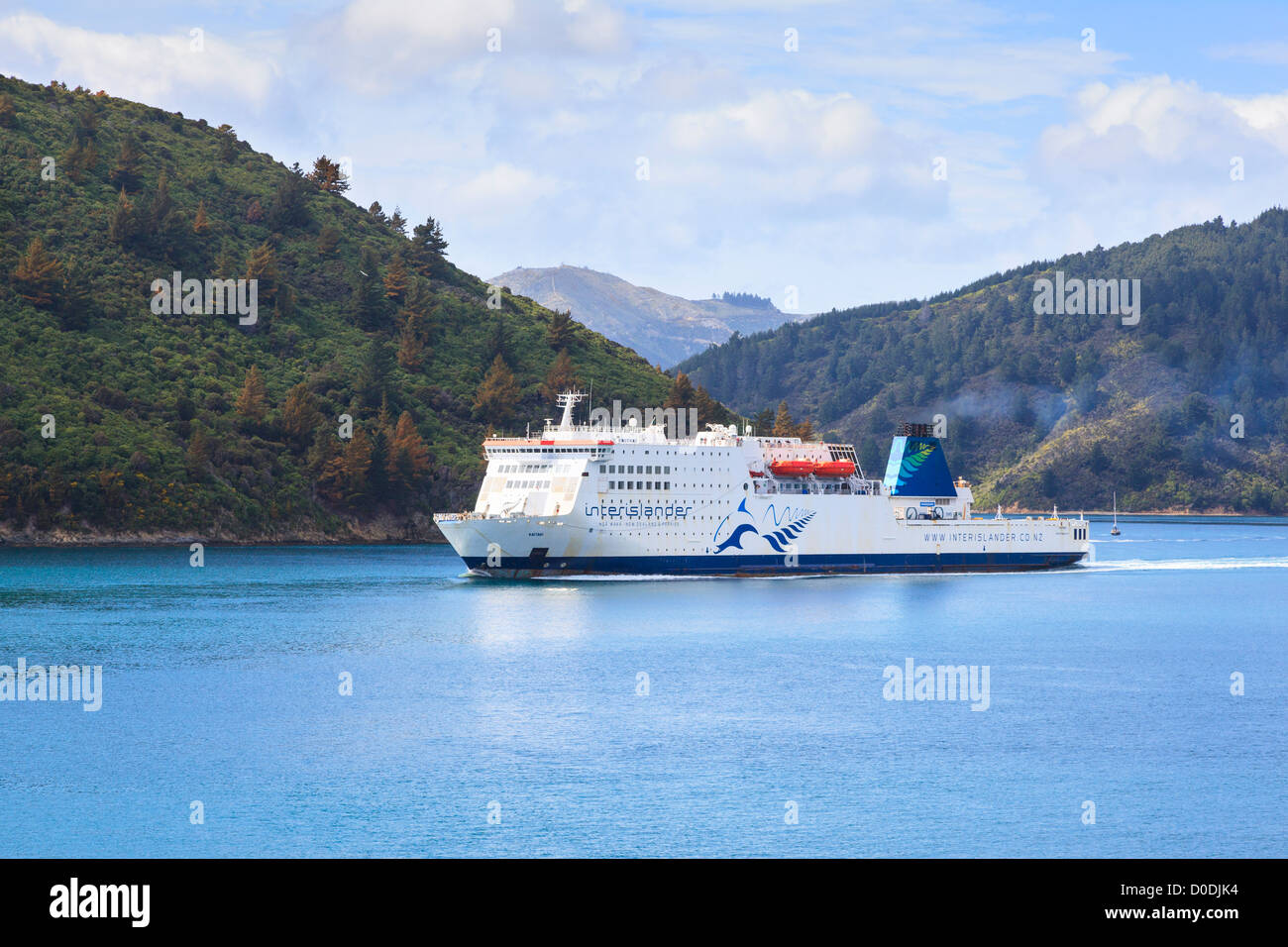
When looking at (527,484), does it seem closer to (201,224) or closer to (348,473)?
(348,473)

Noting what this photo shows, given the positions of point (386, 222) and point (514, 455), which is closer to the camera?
point (514, 455)

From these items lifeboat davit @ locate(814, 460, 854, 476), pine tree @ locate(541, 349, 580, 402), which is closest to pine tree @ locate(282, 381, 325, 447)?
pine tree @ locate(541, 349, 580, 402)

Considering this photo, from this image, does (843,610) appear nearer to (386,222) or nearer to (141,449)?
(141,449)

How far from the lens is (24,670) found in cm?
3953

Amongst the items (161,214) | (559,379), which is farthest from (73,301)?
(559,379)

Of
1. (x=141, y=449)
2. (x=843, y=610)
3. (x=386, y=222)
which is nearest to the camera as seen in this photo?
(x=843, y=610)

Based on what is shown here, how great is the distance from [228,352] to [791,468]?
56.0 metres

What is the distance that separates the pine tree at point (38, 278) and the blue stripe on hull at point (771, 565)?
52.5 metres

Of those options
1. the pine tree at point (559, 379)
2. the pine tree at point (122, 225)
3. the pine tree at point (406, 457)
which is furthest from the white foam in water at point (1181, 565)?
the pine tree at point (122, 225)
